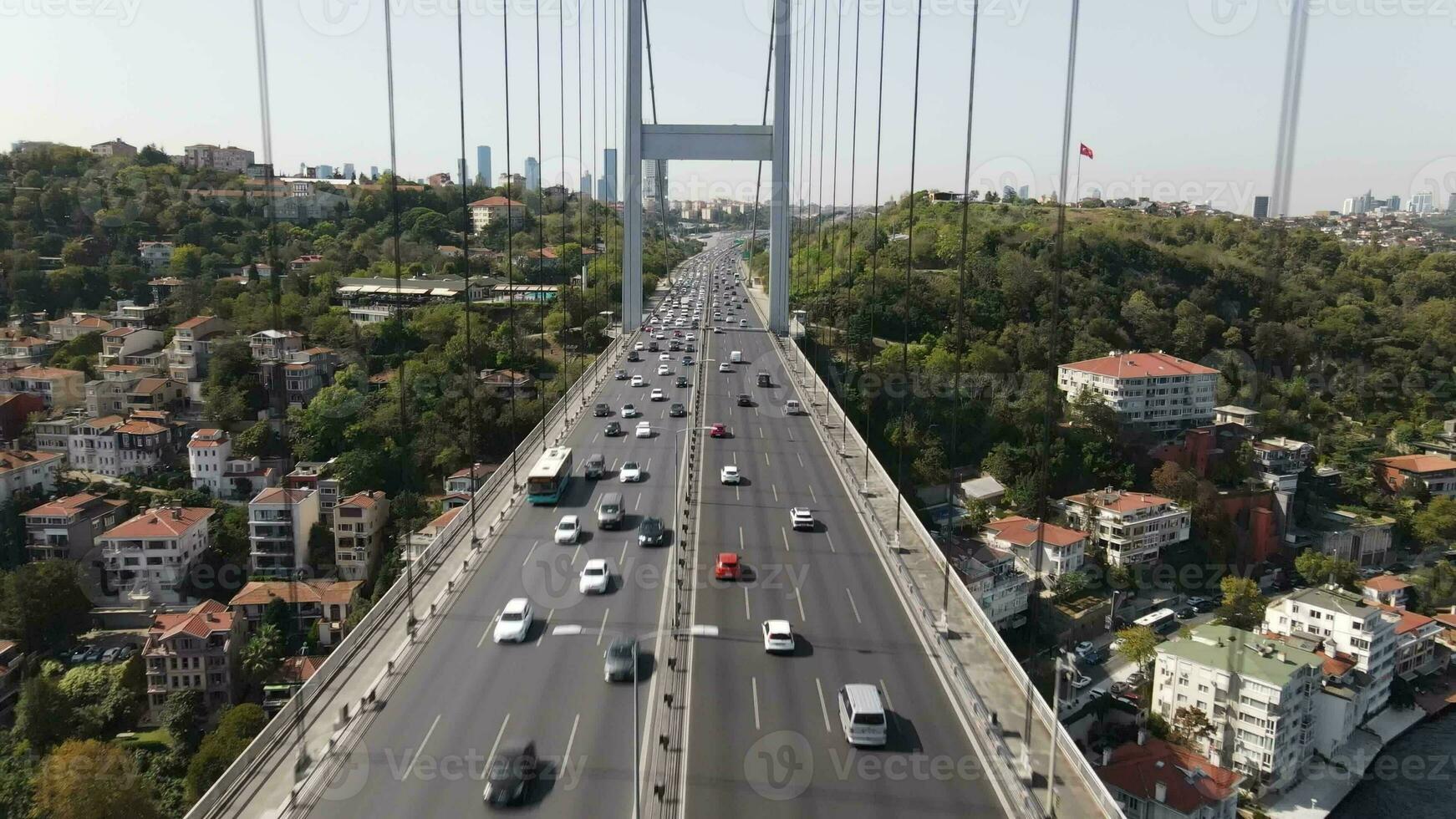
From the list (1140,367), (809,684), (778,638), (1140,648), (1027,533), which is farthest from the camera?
(1140,367)

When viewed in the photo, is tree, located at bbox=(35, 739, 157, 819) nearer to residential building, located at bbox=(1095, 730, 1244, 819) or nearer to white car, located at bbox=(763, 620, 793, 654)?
white car, located at bbox=(763, 620, 793, 654)

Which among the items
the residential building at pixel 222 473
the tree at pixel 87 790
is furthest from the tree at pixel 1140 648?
the residential building at pixel 222 473

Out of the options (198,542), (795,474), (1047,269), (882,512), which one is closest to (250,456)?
(198,542)

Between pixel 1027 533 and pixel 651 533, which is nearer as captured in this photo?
pixel 651 533

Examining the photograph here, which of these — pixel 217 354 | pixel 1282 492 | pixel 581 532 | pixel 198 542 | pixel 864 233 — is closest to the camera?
pixel 581 532

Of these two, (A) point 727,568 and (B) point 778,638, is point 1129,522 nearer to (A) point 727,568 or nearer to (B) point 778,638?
(A) point 727,568

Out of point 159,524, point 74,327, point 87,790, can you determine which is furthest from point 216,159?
point 87,790

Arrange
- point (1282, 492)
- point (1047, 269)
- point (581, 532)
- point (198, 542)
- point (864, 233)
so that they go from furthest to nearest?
point (864, 233), point (1047, 269), point (1282, 492), point (198, 542), point (581, 532)

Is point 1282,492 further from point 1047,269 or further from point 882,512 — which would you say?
point 882,512
